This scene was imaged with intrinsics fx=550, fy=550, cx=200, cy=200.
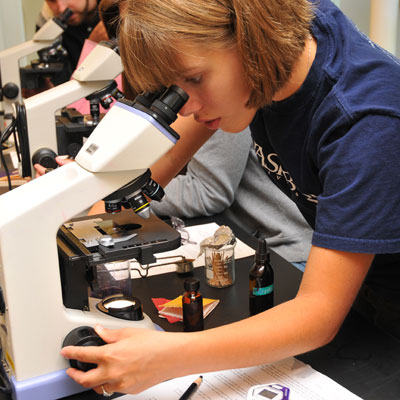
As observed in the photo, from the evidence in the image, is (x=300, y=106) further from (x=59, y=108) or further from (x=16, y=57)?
(x=16, y=57)

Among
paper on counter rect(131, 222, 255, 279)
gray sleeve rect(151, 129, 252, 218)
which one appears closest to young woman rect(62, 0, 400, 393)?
paper on counter rect(131, 222, 255, 279)

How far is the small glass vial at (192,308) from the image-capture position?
1007mm

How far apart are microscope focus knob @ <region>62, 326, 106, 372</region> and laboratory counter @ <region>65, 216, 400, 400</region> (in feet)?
0.25

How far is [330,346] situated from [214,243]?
35cm

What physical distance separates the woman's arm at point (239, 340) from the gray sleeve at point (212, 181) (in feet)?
2.54

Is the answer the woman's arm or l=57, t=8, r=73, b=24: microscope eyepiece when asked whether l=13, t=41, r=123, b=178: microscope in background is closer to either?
the woman's arm

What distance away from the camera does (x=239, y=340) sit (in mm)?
835

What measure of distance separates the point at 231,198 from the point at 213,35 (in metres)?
0.88

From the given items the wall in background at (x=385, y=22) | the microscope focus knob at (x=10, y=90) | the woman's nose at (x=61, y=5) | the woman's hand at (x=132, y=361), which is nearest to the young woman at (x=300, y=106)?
the woman's hand at (x=132, y=361)

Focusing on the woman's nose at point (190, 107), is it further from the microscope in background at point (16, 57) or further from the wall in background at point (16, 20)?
the wall in background at point (16, 20)

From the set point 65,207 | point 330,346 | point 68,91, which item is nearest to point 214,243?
point 330,346

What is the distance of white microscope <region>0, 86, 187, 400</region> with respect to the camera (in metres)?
0.81

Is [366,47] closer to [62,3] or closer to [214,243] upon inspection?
[214,243]

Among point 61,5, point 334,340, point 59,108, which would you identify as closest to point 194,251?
point 334,340
